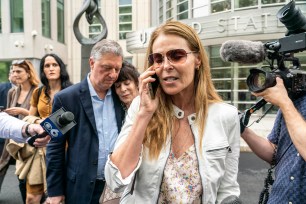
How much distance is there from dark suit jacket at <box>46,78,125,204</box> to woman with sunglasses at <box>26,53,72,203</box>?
97cm

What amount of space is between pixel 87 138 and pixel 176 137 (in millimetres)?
976

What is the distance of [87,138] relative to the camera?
2432mm

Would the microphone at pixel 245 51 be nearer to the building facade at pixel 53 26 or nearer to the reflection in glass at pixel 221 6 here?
the reflection in glass at pixel 221 6

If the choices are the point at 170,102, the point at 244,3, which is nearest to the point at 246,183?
the point at 170,102

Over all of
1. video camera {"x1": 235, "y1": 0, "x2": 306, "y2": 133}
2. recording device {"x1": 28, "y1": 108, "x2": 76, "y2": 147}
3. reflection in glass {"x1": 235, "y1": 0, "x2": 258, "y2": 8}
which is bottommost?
recording device {"x1": 28, "y1": 108, "x2": 76, "y2": 147}

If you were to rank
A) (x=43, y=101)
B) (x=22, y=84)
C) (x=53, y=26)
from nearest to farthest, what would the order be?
→ 1. (x=43, y=101)
2. (x=22, y=84)
3. (x=53, y=26)

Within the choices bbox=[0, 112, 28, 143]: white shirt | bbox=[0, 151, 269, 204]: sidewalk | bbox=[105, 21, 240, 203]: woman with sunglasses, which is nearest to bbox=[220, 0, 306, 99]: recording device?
bbox=[105, 21, 240, 203]: woman with sunglasses

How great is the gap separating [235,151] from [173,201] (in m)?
0.43

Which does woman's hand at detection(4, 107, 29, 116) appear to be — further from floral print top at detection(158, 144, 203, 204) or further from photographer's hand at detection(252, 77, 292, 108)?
photographer's hand at detection(252, 77, 292, 108)

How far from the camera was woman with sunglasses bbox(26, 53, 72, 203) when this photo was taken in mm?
3441

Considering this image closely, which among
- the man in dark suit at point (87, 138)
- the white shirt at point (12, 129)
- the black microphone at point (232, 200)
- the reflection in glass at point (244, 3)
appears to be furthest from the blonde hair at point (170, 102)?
the reflection in glass at point (244, 3)

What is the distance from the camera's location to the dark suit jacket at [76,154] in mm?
2404

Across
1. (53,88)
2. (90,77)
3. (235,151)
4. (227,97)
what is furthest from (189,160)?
(227,97)

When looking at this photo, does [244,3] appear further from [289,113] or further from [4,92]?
[289,113]
